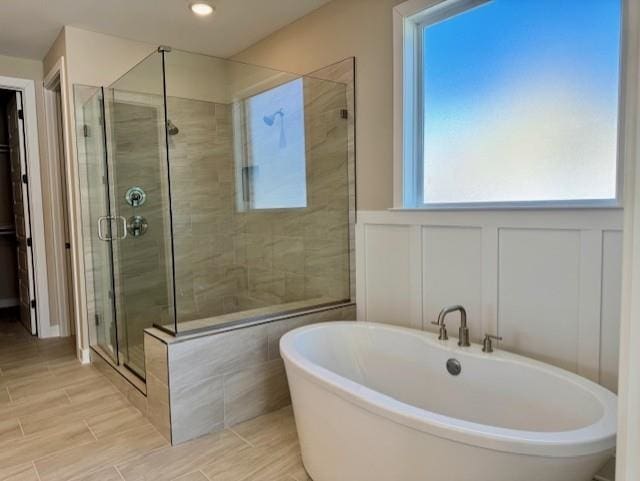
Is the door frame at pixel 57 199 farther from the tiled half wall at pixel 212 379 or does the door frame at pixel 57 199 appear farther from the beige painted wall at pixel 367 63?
the beige painted wall at pixel 367 63

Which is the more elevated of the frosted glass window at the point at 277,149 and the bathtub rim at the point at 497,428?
the frosted glass window at the point at 277,149

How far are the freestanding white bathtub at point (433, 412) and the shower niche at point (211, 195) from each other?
520mm

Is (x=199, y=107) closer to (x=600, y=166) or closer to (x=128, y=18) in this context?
(x=128, y=18)

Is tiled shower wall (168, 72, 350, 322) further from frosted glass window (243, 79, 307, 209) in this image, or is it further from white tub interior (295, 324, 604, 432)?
white tub interior (295, 324, 604, 432)

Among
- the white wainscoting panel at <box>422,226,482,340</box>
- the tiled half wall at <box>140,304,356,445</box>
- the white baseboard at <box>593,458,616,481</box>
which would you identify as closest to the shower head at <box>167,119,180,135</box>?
the tiled half wall at <box>140,304,356,445</box>

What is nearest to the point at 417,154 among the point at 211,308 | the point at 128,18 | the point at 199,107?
the point at 211,308

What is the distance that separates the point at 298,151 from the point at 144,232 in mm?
1230

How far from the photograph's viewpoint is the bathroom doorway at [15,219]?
3.89 meters

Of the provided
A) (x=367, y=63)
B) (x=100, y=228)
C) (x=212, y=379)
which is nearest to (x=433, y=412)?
(x=212, y=379)

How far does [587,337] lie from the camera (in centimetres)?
180

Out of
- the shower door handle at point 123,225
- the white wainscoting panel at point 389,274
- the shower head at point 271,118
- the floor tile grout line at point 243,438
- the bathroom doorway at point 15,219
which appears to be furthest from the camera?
the bathroom doorway at point 15,219

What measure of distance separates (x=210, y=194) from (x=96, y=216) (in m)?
0.87

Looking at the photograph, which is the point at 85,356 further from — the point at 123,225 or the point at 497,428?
the point at 497,428

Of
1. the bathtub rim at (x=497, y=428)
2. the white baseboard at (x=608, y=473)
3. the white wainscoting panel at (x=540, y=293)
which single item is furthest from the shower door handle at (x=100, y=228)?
the white baseboard at (x=608, y=473)
